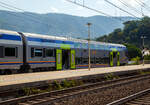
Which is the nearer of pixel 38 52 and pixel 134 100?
pixel 134 100

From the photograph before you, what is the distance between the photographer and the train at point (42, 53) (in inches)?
687

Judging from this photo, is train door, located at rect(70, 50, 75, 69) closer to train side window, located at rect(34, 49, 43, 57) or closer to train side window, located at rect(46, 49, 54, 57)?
train side window, located at rect(46, 49, 54, 57)

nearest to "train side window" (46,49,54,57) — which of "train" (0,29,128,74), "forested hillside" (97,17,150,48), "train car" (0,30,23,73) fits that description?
"train" (0,29,128,74)

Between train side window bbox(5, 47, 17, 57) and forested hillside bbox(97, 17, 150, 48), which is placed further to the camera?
forested hillside bbox(97, 17, 150, 48)

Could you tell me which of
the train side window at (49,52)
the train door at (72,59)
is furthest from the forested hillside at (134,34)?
the train side window at (49,52)

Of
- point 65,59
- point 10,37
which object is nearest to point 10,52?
point 10,37

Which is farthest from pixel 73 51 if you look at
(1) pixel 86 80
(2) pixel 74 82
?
(2) pixel 74 82

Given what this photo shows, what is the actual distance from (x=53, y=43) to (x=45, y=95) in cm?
1128

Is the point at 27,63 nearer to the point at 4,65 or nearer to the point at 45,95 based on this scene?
the point at 4,65

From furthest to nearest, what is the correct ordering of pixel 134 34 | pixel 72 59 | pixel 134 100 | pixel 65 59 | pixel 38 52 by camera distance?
pixel 134 34 < pixel 72 59 < pixel 65 59 < pixel 38 52 < pixel 134 100

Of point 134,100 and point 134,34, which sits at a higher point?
point 134,34

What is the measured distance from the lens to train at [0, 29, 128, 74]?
687 inches

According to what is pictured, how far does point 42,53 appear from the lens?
2059 cm

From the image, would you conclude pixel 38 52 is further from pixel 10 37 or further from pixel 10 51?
pixel 10 37
